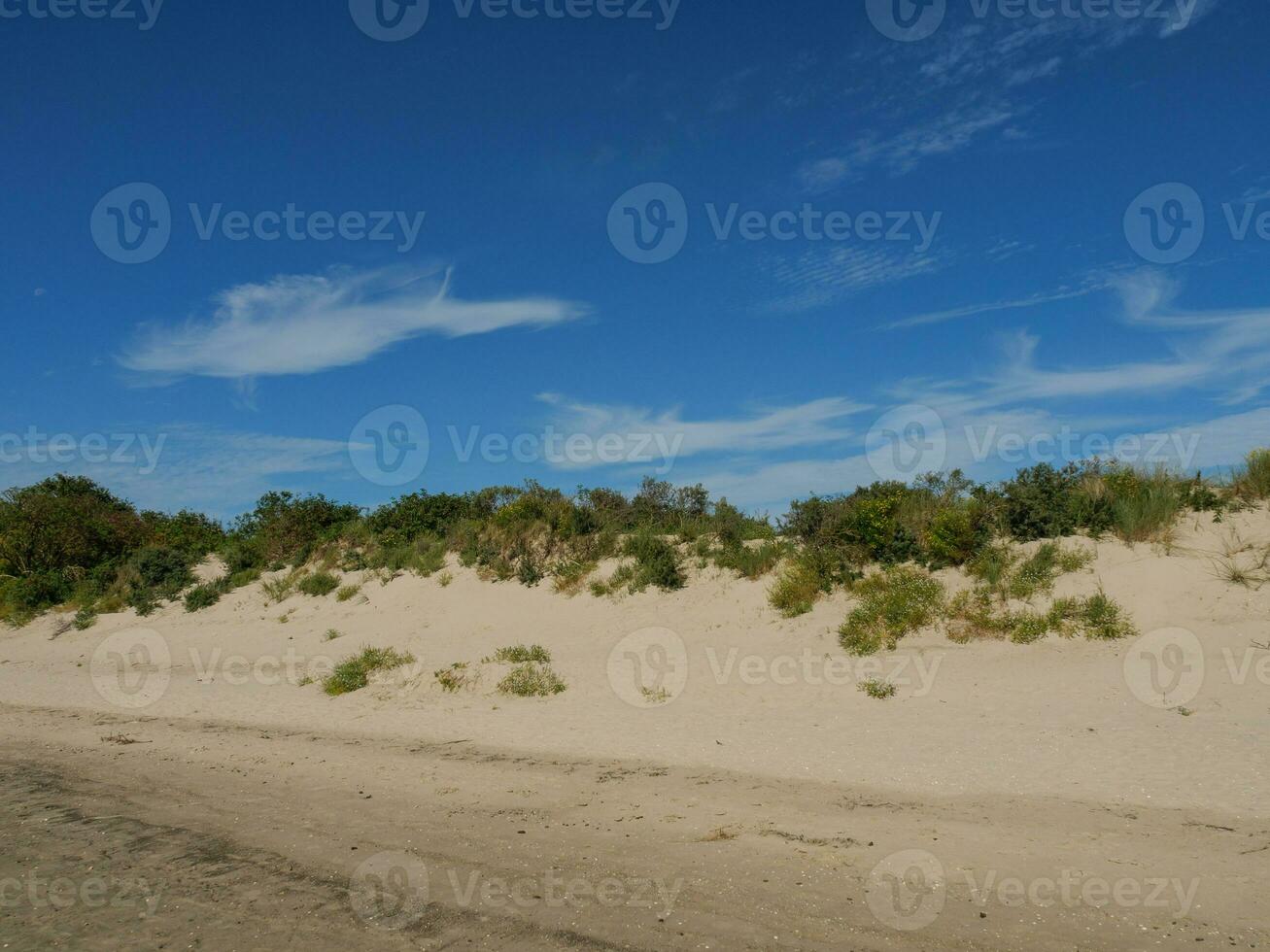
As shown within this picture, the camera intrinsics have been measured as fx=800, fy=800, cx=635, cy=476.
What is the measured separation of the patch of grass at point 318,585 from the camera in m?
24.5

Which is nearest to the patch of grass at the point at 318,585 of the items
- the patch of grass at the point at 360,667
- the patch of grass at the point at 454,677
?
the patch of grass at the point at 360,667

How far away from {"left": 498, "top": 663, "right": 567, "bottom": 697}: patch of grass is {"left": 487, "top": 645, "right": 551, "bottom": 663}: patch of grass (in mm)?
459

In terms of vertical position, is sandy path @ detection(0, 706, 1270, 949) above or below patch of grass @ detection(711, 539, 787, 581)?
below

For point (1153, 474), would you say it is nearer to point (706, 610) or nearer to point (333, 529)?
point (706, 610)

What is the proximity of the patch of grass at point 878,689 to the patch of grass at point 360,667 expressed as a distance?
9934 millimetres

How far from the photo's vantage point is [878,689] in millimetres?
13266

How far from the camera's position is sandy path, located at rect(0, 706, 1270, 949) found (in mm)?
6211

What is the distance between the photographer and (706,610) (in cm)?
1839

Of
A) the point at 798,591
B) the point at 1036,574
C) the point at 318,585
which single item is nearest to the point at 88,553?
the point at 318,585

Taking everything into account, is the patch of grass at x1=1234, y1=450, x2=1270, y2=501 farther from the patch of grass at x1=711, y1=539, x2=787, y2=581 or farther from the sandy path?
the sandy path

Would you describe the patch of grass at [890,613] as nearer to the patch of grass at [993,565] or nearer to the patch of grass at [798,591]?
the patch of grass at [993,565]

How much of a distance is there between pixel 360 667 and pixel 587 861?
1106 centimetres

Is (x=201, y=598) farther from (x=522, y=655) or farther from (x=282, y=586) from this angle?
(x=522, y=655)

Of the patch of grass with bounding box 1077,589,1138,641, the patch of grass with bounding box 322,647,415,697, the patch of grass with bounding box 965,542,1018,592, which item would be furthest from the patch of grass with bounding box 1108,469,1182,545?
the patch of grass with bounding box 322,647,415,697
